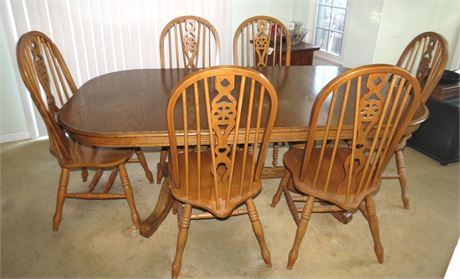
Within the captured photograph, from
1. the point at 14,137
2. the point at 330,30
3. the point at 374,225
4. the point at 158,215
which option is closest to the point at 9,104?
the point at 14,137

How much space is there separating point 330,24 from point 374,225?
2312mm

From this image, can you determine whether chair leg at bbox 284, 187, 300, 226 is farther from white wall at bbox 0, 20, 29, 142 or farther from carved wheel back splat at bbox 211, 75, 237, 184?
white wall at bbox 0, 20, 29, 142

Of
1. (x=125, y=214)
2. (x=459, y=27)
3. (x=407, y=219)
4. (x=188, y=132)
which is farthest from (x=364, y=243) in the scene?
(x=459, y=27)

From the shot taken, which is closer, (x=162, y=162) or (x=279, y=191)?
(x=279, y=191)

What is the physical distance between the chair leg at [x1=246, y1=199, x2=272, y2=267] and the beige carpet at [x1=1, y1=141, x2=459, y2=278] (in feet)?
0.20

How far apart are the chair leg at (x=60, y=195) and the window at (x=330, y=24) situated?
2.64 meters

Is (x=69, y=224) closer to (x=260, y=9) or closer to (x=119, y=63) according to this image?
(x=119, y=63)

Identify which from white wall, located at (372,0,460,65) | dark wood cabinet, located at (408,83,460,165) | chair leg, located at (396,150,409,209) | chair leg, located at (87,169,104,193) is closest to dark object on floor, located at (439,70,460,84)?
dark wood cabinet, located at (408,83,460,165)

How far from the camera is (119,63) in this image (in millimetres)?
2990

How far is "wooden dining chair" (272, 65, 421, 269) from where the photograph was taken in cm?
133

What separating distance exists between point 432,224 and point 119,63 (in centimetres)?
258

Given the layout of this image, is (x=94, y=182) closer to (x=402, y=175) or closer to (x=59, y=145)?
(x=59, y=145)

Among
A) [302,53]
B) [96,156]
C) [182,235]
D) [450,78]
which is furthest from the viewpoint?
[302,53]

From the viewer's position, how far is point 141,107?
1672 millimetres
